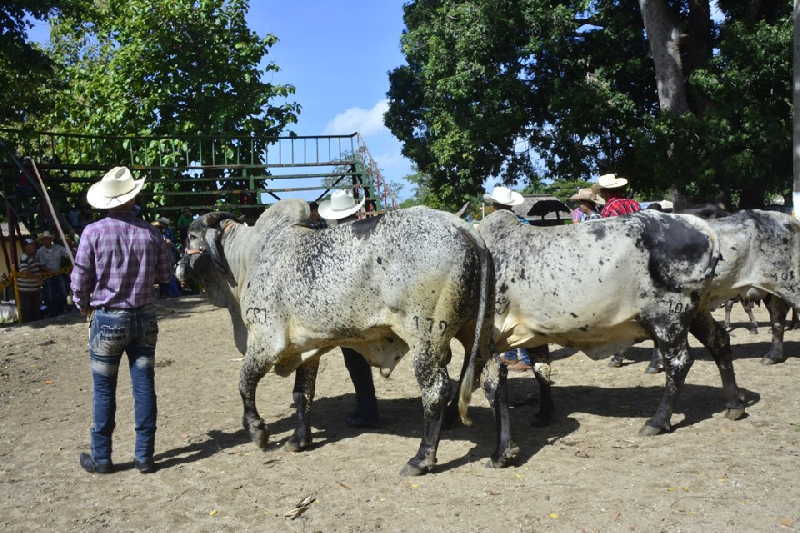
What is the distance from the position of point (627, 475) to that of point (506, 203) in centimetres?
295

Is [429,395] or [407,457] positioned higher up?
[429,395]

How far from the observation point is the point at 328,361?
9.31m

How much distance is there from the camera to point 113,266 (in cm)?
511

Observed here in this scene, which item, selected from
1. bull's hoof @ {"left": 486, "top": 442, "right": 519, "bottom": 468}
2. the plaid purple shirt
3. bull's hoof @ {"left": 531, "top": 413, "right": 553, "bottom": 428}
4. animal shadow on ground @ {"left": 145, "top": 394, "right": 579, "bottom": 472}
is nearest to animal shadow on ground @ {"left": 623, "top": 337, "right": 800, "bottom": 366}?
bull's hoof @ {"left": 531, "top": 413, "right": 553, "bottom": 428}

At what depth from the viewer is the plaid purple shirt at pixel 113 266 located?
5.07 metres

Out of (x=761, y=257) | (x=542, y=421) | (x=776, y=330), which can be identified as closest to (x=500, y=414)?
(x=542, y=421)

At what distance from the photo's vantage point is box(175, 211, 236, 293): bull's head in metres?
6.35

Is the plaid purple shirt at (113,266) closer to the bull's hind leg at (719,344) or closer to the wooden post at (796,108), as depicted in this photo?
the bull's hind leg at (719,344)

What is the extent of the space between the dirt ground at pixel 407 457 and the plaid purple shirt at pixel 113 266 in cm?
126

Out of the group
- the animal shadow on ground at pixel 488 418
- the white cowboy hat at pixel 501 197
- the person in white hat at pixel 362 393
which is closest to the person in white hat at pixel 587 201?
the white cowboy hat at pixel 501 197

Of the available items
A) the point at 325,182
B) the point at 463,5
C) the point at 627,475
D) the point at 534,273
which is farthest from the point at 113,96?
the point at 627,475

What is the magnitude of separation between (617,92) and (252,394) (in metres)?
13.3

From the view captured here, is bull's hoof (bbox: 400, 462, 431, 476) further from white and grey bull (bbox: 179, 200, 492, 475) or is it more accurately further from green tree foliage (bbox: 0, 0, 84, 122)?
green tree foliage (bbox: 0, 0, 84, 122)

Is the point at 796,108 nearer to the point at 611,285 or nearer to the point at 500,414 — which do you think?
the point at 611,285
